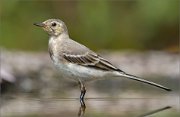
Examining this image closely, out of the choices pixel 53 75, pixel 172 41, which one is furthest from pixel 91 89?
pixel 172 41

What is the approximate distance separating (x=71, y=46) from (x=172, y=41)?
183 inches

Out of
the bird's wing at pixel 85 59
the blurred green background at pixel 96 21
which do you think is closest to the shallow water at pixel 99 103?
the bird's wing at pixel 85 59

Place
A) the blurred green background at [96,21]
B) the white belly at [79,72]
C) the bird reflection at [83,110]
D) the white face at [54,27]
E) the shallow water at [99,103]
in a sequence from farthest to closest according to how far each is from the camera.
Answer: the blurred green background at [96,21] → the white face at [54,27] → the white belly at [79,72] → the shallow water at [99,103] → the bird reflection at [83,110]

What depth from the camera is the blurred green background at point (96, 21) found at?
12203 mm

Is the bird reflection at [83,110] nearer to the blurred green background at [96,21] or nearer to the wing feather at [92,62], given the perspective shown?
the wing feather at [92,62]

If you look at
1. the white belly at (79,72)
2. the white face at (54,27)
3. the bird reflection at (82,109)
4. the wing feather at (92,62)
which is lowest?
the bird reflection at (82,109)

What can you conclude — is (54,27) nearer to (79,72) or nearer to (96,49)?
(79,72)

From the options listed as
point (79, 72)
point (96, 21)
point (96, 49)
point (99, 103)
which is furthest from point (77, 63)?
point (96, 49)

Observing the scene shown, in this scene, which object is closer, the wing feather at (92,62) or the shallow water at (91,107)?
the shallow water at (91,107)

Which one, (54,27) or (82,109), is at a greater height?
(54,27)

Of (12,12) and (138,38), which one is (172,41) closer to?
(138,38)

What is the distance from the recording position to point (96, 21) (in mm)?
12266

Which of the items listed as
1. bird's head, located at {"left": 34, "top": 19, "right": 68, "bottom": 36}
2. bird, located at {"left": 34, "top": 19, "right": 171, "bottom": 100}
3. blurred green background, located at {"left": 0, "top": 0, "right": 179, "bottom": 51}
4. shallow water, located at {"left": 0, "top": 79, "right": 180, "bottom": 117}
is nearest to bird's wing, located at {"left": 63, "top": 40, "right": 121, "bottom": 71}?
bird, located at {"left": 34, "top": 19, "right": 171, "bottom": 100}

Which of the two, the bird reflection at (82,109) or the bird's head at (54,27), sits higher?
the bird's head at (54,27)
